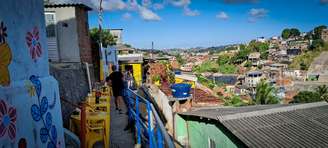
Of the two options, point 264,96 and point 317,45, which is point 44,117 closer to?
point 264,96

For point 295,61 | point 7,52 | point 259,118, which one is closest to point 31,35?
point 7,52

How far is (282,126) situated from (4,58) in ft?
31.0

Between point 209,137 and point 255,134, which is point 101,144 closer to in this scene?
point 255,134

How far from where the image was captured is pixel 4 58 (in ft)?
7.67

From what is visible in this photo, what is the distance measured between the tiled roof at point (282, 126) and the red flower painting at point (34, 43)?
6810 mm

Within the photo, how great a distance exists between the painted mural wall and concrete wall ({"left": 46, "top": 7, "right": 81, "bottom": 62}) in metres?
10.2

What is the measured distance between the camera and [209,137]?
12.3 m

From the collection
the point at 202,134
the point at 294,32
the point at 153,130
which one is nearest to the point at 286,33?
the point at 294,32

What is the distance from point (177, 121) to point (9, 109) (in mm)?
12811

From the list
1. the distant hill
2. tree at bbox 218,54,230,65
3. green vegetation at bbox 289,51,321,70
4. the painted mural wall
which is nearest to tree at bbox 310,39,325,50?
green vegetation at bbox 289,51,321,70

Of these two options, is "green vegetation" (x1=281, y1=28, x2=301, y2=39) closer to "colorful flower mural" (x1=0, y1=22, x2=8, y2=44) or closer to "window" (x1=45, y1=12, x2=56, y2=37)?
"window" (x1=45, y1=12, x2=56, y2=37)

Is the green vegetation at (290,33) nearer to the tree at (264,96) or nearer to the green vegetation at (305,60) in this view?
the green vegetation at (305,60)

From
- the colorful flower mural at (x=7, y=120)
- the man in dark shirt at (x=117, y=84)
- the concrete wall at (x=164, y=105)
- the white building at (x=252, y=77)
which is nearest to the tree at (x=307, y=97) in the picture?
the white building at (x=252, y=77)

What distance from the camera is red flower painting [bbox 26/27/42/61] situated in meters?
2.87
